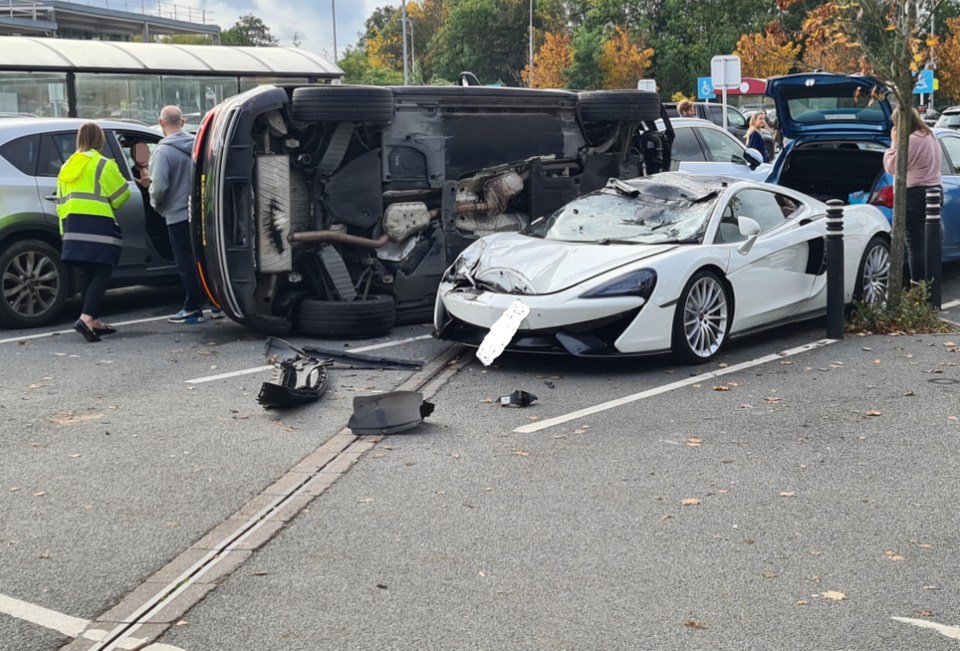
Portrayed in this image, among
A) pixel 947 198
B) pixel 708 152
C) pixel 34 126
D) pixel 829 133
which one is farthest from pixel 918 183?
pixel 34 126

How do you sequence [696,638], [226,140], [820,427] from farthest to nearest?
[226,140] → [820,427] → [696,638]

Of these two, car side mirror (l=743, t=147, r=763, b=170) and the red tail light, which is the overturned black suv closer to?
the red tail light

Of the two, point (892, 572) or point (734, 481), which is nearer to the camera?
point (892, 572)

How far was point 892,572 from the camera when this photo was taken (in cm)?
497

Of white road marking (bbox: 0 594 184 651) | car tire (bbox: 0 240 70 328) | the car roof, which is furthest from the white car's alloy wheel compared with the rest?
the car roof

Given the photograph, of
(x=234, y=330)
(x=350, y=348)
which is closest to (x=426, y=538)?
(x=350, y=348)

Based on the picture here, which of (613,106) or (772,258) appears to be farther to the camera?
(613,106)

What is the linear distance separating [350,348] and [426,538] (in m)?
5.04

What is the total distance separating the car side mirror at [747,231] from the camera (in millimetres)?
9530

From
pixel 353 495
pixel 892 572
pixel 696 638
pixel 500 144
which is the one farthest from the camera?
pixel 500 144

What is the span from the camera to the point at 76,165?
10797 mm

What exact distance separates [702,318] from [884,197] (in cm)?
436

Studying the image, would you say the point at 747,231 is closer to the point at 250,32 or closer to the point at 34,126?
the point at 34,126

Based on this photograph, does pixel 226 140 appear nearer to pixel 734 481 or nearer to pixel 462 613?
pixel 734 481
